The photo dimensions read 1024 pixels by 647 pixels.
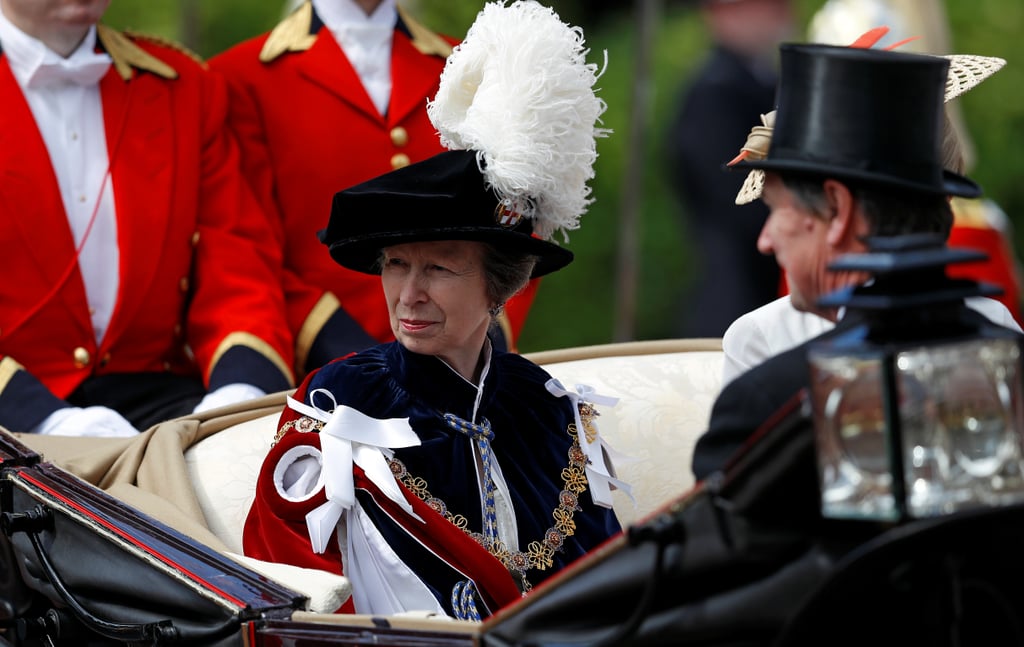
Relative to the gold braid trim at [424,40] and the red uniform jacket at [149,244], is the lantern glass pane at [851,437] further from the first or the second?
the gold braid trim at [424,40]

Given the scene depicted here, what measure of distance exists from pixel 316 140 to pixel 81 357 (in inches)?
28.8

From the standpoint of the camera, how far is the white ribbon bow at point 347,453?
2395mm

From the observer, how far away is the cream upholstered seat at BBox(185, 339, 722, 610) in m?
2.91

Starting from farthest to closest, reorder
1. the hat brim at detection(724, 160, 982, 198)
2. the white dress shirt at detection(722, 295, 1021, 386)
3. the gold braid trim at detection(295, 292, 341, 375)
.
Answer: the gold braid trim at detection(295, 292, 341, 375) < the white dress shirt at detection(722, 295, 1021, 386) < the hat brim at detection(724, 160, 982, 198)

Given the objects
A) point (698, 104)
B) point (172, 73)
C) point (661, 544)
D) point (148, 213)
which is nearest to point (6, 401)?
point (148, 213)

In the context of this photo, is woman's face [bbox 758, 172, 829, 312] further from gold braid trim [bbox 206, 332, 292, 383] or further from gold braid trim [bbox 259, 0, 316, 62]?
gold braid trim [bbox 259, 0, 316, 62]

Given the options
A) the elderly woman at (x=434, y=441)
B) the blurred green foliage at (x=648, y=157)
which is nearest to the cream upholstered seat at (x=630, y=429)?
the elderly woman at (x=434, y=441)

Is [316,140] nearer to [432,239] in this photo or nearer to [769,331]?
[432,239]

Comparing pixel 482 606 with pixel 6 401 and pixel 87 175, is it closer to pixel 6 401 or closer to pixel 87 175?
pixel 6 401

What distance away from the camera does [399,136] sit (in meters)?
3.76

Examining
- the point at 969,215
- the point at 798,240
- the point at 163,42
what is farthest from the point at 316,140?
the point at 969,215

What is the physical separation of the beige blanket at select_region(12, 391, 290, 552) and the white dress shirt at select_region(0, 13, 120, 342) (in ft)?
1.61

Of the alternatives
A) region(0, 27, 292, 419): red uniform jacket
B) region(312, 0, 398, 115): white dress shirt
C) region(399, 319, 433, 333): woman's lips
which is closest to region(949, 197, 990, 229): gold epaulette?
region(312, 0, 398, 115): white dress shirt

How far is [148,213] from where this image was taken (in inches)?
Result: 136
